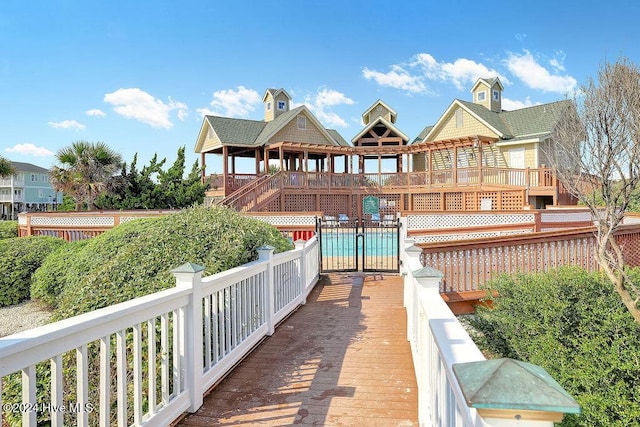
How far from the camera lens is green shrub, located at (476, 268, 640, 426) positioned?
3.67 meters

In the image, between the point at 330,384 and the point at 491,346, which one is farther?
the point at 491,346

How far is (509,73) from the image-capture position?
3069 cm

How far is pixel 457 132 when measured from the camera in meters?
27.6

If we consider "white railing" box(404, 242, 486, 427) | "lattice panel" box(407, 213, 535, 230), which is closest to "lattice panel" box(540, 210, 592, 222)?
"lattice panel" box(407, 213, 535, 230)

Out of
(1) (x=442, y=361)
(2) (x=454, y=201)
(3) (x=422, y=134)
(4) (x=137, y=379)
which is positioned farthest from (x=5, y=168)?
(1) (x=442, y=361)

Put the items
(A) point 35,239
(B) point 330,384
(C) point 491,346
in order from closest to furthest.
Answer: (B) point 330,384
(C) point 491,346
(A) point 35,239

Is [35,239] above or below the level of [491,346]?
above

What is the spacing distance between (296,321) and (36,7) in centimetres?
1792

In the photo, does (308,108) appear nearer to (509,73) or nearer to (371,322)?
(509,73)

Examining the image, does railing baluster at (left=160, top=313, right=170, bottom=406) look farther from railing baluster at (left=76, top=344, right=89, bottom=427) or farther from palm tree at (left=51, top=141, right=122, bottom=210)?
palm tree at (left=51, top=141, right=122, bottom=210)

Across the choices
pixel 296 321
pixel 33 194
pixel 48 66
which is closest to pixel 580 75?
pixel 296 321

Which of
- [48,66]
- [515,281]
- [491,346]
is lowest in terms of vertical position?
[491,346]

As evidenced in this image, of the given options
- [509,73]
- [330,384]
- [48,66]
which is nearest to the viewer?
[330,384]

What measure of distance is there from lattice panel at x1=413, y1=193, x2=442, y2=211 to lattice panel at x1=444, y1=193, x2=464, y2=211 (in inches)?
18.9
